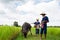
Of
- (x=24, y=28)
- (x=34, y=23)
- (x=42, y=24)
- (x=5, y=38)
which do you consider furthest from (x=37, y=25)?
(x=5, y=38)

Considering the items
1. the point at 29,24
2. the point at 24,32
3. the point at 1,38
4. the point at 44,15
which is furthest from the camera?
the point at 29,24

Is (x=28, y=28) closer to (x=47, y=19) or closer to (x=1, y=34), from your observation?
(x=47, y=19)

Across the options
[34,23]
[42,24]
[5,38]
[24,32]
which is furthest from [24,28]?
[5,38]

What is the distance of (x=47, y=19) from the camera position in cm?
1588

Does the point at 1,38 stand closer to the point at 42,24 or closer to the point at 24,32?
the point at 42,24

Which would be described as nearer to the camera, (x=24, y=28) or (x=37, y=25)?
(x=24, y=28)

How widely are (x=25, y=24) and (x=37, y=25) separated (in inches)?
54.6

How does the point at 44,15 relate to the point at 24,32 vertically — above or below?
above

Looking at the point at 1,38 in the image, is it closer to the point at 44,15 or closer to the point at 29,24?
the point at 44,15

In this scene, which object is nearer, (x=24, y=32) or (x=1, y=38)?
(x=1, y=38)

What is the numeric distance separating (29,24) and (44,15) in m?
4.70

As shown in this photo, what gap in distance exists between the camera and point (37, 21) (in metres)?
20.8

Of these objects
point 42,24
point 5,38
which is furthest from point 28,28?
point 5,38

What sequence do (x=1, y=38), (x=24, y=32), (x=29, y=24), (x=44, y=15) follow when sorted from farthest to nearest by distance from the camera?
(x=29, y=24)
(x=24, y=32)
(x=44, y=15)
(x=1, y=38)
